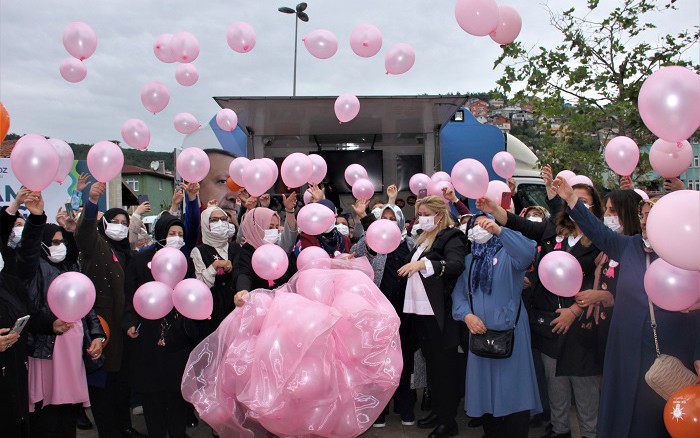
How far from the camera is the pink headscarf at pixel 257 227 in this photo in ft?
15.0

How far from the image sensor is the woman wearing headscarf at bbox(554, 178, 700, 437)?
9.76ft

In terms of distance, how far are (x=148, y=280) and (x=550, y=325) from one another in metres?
3.08

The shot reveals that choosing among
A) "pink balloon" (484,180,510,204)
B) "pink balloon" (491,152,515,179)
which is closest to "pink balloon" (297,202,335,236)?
"pink balloon" (484,180,510,204)

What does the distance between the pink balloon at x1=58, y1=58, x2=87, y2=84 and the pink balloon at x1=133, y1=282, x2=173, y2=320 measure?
3.03 m

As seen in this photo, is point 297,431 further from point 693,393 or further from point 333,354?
point 693,393

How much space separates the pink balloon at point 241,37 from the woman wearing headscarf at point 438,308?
9.78 ft

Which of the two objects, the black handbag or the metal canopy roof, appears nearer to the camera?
the black handbag

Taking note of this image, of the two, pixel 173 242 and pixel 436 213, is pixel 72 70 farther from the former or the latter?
pixel 436 213

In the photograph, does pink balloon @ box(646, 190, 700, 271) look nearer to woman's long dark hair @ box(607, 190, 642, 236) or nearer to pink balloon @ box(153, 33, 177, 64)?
woman's long dark hair @ box(607, 190, 642, 236)

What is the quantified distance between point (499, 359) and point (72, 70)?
16.2 ft

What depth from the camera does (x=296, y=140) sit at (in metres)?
9.29

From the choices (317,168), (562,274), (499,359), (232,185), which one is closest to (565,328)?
(499,359)

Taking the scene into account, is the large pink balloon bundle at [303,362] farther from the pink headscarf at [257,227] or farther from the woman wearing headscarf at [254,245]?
the pink headscarf at [257,227]

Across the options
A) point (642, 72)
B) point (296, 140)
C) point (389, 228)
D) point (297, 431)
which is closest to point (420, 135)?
point (296, 140)
